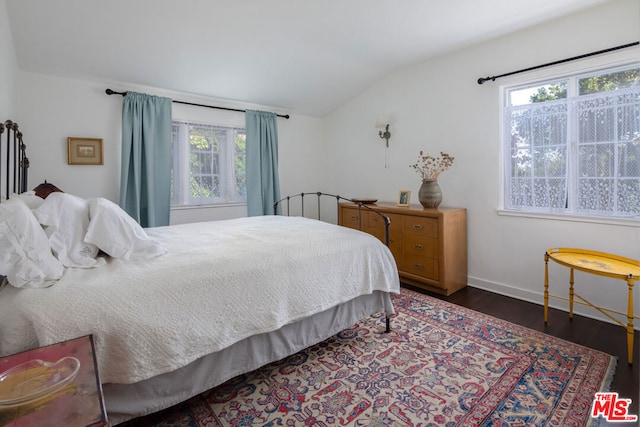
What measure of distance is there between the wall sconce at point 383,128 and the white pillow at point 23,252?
136 inches

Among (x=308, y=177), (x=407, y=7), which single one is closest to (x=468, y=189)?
(x=407, y=7)

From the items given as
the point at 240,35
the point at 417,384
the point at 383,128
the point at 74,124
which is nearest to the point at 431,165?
the point at 383,128

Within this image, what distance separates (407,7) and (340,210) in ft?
7.39

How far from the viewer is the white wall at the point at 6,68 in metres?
2.06

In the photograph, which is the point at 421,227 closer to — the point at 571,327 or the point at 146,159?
the point at 571,327

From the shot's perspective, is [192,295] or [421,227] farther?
[421,227]

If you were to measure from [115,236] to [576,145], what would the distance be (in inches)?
132

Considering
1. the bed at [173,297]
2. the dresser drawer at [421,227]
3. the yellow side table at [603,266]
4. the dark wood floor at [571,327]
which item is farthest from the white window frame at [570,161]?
the bed at [173,297]

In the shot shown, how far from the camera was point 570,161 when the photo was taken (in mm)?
2662

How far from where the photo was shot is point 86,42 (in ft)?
9.02

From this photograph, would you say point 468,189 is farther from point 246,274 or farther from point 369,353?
point 246,274

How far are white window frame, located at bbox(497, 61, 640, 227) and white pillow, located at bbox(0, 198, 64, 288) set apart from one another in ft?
11.2

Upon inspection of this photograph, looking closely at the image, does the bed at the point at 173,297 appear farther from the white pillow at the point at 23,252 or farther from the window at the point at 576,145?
the window at the point at 576,145

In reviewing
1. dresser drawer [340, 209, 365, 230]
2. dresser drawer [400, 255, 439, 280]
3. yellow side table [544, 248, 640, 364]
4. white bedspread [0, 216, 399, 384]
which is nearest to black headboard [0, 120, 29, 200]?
white bedspread [0, 216, 399, 384]
